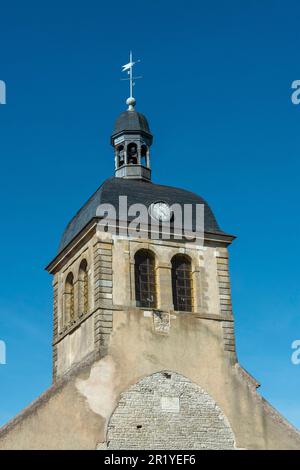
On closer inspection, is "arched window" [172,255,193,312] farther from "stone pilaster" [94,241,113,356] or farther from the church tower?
"stone pilaster" [94,241,113,356]

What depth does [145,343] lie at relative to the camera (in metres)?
21.5

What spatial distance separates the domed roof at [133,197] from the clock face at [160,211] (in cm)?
17

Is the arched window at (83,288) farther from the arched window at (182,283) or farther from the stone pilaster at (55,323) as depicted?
the arched window at (182,283)

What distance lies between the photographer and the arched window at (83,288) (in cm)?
2272

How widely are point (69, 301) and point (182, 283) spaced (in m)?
3.23

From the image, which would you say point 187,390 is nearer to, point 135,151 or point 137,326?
point 137,326

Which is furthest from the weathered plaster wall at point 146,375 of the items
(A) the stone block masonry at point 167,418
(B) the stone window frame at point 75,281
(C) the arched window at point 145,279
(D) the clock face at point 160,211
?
(D) the clock face at point 160,211

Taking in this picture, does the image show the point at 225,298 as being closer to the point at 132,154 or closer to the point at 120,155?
A: the point at 132,154

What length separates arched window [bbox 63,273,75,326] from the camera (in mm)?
23822
